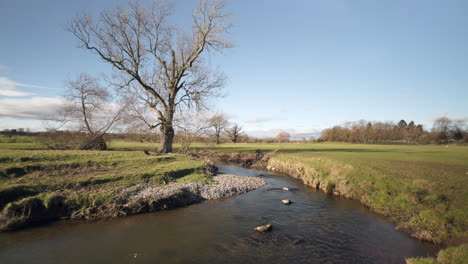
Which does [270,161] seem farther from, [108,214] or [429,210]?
[108,214]

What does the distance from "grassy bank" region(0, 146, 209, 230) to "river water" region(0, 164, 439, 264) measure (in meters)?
0.86

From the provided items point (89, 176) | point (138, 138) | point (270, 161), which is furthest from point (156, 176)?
point (270, 161)

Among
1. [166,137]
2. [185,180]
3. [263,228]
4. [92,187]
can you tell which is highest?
[166,137]

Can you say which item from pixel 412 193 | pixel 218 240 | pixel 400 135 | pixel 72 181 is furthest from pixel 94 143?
pixel 400 135

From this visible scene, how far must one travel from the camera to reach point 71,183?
12859 millimetres

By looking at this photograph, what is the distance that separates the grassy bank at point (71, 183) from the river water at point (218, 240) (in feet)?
2.82

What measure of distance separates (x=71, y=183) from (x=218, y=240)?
378 inches

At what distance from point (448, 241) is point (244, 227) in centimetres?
857

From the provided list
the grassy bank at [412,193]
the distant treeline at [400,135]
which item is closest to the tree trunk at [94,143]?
the grassy bank at [412,193]

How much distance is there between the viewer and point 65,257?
7863 mm

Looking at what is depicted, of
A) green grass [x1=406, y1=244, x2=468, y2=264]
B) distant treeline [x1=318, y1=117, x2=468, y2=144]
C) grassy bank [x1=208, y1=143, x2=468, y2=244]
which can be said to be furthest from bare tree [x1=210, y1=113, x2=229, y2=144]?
distant treeline [x1=318, y1=117, x2=468, y2=144]

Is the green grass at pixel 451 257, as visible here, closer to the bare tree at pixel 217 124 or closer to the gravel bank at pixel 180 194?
the gravel bank at pixel 180 194

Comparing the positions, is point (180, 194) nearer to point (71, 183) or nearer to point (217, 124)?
point (71, 183)

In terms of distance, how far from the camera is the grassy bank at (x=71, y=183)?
10.6 m
